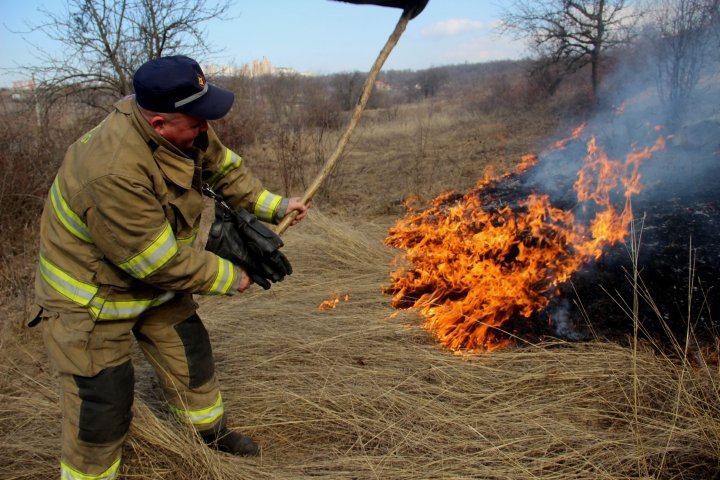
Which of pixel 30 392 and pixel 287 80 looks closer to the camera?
pixel 30 392

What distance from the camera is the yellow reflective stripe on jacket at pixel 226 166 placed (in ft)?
9.23

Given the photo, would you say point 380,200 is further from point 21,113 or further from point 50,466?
point 50,466

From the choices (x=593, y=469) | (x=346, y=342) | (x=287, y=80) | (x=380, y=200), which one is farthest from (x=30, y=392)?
(x=287, y=80)

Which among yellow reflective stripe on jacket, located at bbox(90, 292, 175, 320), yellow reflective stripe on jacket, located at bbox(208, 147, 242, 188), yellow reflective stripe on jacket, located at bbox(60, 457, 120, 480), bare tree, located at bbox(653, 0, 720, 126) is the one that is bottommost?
yellow reflective stripe on jacket, located at bbox(60, 457, 120, 480)

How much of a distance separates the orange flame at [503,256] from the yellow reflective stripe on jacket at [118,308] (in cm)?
233

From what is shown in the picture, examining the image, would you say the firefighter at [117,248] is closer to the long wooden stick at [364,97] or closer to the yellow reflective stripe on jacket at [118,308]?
the yellow reflective stripe on jacket at [118,308]

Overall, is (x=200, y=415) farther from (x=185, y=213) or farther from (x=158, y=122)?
A: (x=158, y=122)

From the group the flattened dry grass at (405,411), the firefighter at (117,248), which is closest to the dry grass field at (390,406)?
the flattened dry grass at (405,411)

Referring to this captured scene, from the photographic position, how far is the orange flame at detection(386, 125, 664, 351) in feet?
12.7

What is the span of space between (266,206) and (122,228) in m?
1.04

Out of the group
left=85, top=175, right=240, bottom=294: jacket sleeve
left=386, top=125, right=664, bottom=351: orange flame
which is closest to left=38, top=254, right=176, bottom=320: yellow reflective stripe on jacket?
left=85, top=175, right=240, bottom=294: jacket sleeve

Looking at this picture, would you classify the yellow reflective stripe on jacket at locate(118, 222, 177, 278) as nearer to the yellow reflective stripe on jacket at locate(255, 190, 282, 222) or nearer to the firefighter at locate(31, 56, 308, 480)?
the firefighter at locate(31, 56, 308, 480)

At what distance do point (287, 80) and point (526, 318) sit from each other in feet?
51.2

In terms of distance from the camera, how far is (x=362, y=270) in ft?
18.3
